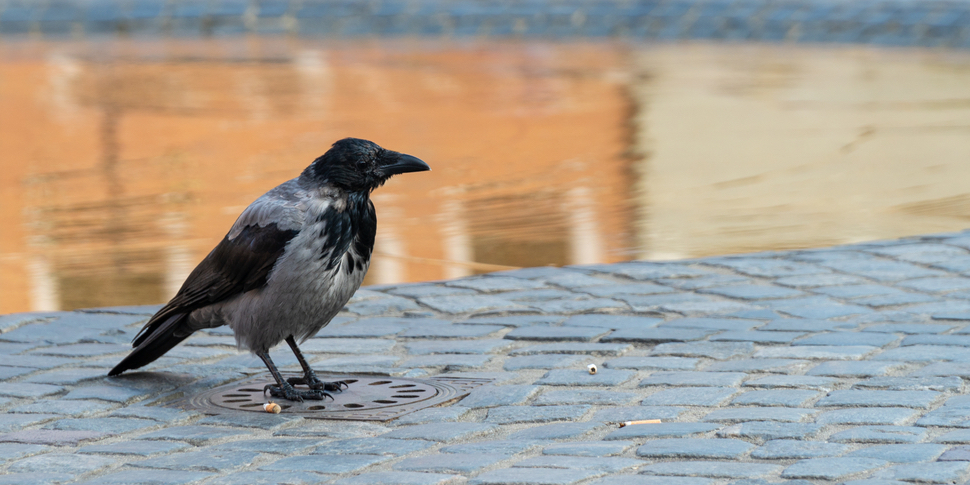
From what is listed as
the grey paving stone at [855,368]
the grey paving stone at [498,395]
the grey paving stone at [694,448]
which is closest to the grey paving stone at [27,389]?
the grey paving stone at [498,395]

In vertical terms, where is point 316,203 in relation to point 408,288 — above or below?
above

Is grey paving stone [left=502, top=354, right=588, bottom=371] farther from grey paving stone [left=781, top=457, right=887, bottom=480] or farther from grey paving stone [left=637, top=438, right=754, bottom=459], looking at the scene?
grey paving stone [left=781, top=457, right=887, bottom=480]

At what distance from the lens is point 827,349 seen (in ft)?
16.4

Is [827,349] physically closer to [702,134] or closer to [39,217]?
[39,217]

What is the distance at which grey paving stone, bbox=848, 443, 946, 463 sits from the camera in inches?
143

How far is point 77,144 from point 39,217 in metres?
3.17

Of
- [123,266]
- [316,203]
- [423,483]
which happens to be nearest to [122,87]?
[123,266]

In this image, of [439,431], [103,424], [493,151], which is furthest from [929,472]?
[493,151]

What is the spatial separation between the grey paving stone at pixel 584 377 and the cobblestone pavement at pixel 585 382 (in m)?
0.01

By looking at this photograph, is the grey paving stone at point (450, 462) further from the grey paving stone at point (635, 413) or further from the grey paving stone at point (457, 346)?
the grey paving stone at point (457, 346)

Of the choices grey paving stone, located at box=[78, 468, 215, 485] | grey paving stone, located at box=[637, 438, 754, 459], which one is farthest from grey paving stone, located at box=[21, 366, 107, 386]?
grey paving stone, located at box=[637, 438, 754, 459]

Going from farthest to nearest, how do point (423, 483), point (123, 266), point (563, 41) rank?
point (563, 41) < point (123, 266) < point (423, 483)

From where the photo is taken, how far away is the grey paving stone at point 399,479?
3627mm

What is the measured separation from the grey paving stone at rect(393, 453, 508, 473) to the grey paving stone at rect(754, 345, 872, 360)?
150cm
